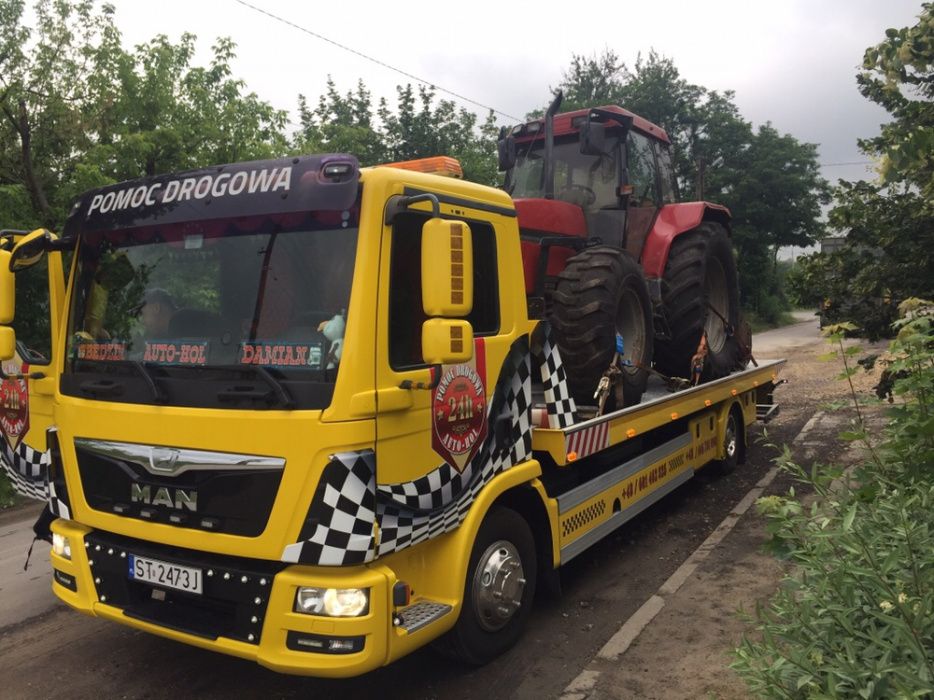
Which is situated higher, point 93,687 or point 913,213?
point 913,213

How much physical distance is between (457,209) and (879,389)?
297 cm

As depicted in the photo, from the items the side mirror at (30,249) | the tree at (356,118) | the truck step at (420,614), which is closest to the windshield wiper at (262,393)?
the truck step at (420,614)

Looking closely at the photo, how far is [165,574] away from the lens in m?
3.08

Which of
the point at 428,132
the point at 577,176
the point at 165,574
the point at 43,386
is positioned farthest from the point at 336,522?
the point at 428,132

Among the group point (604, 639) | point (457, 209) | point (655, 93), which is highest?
point (655, 93)

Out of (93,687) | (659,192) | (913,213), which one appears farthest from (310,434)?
(659,192)

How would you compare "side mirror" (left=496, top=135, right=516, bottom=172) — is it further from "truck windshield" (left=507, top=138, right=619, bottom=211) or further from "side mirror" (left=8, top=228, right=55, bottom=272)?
"side mirror" (left=8, top=228, right=55, bottom=272)

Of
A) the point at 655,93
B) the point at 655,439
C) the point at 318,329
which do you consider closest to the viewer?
the point at 318,329

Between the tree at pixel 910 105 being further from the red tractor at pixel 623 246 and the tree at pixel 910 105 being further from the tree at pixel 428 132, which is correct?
the tree at pixel 428 132

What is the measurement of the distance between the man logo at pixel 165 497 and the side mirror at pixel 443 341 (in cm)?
114

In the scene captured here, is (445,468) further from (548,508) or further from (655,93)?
(655,93)

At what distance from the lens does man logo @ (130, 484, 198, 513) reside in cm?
301

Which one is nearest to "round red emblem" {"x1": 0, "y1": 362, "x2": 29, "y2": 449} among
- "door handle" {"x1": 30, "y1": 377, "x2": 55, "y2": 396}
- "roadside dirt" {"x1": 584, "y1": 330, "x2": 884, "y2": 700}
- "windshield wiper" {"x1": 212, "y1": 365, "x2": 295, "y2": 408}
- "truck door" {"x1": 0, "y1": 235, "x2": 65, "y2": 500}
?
"truck door" {"x1": 0, "y1": 235, "x2": 65, "y2": 500}

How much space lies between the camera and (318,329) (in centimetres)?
298
